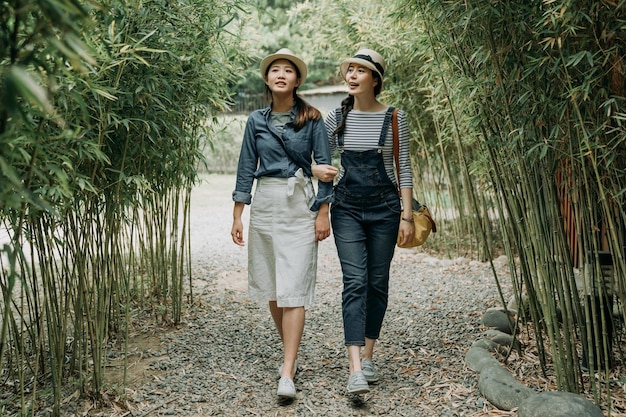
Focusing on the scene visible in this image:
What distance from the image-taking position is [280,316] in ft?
8.95

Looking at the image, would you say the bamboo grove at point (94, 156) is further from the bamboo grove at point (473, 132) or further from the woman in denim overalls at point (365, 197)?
the woman in denim overalls at point (365, 197)

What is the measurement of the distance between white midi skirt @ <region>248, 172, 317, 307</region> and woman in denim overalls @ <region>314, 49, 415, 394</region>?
0.51 ft

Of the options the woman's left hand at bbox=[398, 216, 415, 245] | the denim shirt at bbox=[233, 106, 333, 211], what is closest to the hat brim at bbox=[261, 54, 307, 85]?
the denim shirt at bbox=[233, 106, 333, 211]

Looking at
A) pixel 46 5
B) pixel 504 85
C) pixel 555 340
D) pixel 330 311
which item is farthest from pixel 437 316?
pixel 46 5

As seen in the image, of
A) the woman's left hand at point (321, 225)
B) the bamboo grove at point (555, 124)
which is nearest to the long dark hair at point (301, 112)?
the woman's left hand at point (321, 225)

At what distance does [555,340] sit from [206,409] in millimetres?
1480

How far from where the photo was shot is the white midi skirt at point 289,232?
2527mm

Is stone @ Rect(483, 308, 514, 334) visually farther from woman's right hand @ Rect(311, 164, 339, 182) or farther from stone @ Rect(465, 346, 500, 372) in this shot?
woman's right hand @ Rect(311, 164, 339, 182)

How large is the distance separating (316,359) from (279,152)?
1.15m

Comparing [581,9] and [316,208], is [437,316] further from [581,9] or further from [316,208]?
[581,9]

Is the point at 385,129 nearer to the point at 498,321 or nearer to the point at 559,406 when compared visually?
the point at 559,406

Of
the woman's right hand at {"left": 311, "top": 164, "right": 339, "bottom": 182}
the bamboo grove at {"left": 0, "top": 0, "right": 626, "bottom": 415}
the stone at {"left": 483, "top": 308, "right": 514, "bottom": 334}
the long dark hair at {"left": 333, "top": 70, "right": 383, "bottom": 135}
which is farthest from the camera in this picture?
the stone at {"left": 483, "top": 308, "right": 514, "bottom": 334}

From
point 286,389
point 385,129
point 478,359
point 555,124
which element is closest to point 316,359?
point 286,389

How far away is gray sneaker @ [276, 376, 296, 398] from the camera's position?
248cm
